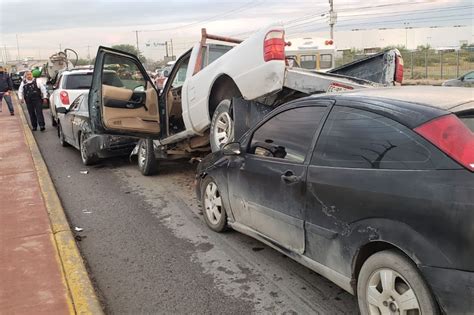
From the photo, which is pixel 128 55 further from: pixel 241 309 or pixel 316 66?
pixel 316 66

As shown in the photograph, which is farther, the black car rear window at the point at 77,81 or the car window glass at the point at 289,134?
→ the black car rear window at the point at 77,81

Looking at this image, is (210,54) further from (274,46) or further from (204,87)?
(274,46)

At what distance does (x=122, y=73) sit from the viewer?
828 centimetres

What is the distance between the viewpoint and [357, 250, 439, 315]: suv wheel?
2703 millimetres

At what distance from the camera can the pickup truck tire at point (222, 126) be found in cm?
639

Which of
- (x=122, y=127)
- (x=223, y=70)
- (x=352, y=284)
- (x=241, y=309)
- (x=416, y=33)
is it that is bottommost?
(x=241, y=309)

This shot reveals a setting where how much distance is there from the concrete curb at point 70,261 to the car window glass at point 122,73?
6.70ft

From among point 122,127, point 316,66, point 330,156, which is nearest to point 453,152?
point 330,156

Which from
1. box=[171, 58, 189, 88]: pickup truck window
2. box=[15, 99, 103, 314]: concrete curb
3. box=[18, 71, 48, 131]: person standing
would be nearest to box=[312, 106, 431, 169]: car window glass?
box=[15, 99, 103, 314]: concrete curb

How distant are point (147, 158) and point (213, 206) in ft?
11.1

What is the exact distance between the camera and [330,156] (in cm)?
342

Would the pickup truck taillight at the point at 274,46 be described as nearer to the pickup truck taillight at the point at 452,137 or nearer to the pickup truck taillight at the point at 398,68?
the pickup truck taillight at the point at 398,68

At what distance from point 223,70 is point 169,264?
2.90m

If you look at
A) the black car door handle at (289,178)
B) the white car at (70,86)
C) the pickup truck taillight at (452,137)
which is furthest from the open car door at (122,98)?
the white car at (70,86)
